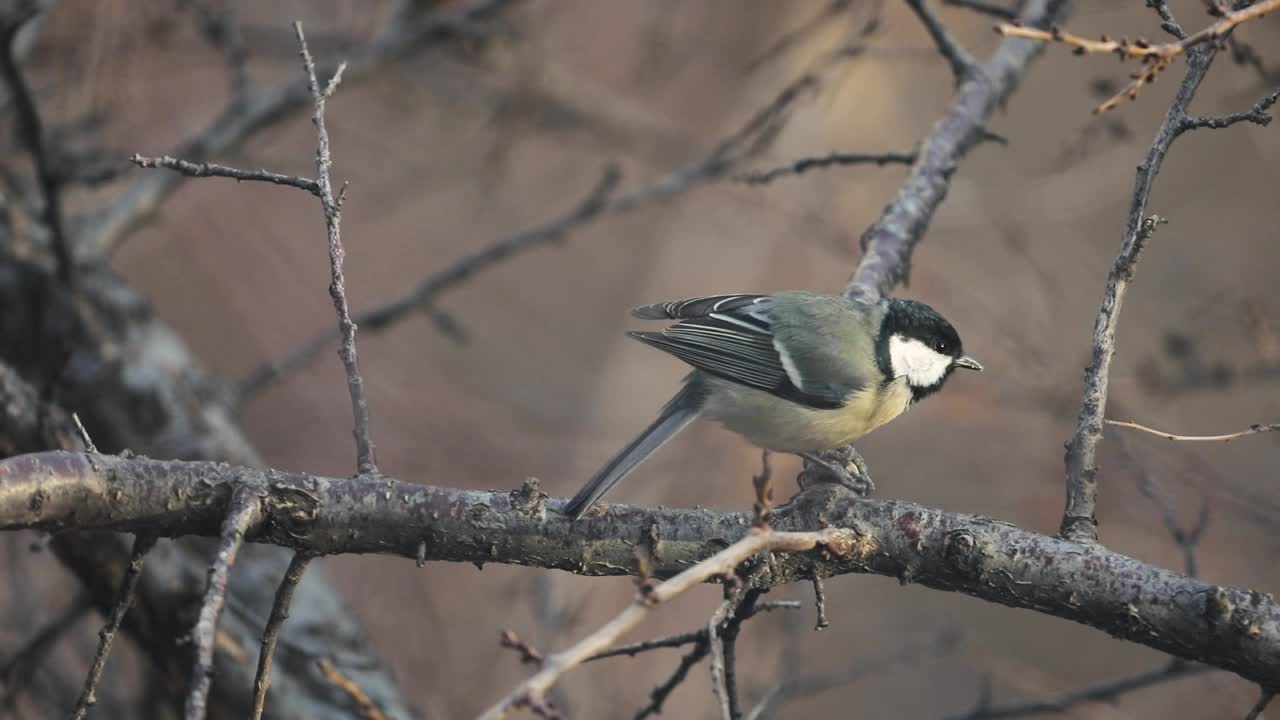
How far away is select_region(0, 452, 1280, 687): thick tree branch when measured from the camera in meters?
1.68

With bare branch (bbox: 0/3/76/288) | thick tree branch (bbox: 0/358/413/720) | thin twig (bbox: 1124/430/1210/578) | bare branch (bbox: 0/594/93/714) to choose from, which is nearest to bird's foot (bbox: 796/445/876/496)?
A: thin twig (bbox: 1124/430/1210/578)

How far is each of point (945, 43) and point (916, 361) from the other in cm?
101

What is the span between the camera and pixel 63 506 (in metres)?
1.63

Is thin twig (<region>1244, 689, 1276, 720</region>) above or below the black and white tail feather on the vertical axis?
below

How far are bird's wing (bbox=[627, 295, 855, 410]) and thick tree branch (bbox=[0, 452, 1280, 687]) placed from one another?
1000mm

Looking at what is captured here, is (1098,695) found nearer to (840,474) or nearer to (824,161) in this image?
(840,474)

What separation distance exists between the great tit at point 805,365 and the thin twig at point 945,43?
33.8 inches

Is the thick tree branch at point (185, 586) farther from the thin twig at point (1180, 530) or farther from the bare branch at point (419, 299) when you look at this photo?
the thin twig at point (1180, 530)

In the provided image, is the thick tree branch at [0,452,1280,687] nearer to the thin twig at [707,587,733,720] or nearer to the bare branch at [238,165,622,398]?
the thin twig at [707,587,733,720]

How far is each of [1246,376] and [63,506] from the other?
12.1 feet

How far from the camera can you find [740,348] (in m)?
3.10

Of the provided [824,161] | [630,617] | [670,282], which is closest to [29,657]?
[630,617]

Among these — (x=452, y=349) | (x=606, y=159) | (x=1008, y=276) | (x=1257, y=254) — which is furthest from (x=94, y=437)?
(x=1257, y=254)

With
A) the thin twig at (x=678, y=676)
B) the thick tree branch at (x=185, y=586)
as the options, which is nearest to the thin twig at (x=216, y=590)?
the thick tree branch at (x=185, y=586)
